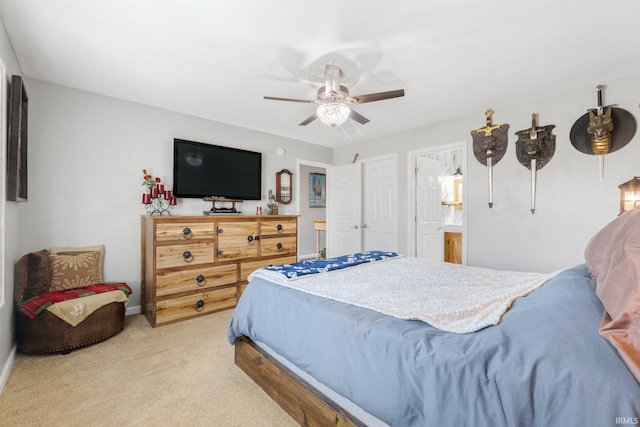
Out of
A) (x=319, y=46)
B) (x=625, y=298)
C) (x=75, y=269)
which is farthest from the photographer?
(x=75, y=269)

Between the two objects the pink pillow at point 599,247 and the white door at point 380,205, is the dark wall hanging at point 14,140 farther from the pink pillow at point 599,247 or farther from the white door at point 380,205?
the white door at point 380,205

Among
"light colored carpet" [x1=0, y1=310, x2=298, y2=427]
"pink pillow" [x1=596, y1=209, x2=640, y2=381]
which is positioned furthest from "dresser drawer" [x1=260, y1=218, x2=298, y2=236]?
"pink pillow" [x1=596, y1=209, x2=640, y2=381]

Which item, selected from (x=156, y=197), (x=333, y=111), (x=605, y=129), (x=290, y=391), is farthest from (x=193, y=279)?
(x=605, y=129)

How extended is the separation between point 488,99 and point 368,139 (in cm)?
195

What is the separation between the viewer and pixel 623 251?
0.90 m

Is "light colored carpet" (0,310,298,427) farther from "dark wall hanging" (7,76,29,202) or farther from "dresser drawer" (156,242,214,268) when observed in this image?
"dark wall hanging" (7,76,29,202)

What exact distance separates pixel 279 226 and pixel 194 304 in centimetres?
137

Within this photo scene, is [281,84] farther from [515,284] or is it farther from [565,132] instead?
[565,132]

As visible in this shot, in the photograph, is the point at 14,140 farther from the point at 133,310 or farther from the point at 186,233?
the point at 133,310

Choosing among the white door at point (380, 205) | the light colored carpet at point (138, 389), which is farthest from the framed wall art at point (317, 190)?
the light colored carpet at point (138, 389)

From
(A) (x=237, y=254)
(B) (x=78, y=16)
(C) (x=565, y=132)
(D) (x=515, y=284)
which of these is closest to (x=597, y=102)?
(C) (x=565, y=132)

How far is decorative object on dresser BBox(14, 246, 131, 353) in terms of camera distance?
219cm

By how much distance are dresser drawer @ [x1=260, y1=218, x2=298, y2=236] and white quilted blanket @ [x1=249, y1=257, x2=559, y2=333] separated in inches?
65.4

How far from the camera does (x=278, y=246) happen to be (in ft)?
12.5
